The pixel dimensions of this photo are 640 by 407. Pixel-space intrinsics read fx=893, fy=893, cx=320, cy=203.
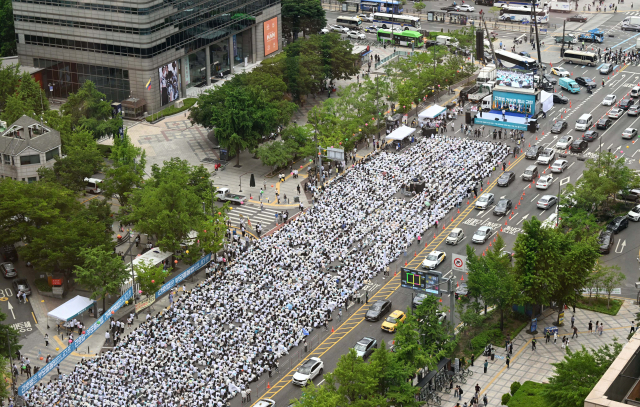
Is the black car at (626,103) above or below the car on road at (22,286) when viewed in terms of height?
above

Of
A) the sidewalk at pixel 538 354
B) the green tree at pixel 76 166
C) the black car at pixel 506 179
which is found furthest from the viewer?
the black car at pixel 506 179

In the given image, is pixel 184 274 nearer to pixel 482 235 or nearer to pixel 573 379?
pixel 482 235

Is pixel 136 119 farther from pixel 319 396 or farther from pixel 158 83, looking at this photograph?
pixel 319 396

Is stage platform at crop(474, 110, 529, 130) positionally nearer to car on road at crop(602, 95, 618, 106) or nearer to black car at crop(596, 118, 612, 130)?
black car at crop(596, 118, 612, 130)

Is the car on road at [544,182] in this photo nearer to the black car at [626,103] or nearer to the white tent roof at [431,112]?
the white tent roof at [431,112]

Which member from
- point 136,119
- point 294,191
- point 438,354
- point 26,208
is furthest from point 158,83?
point 438,354

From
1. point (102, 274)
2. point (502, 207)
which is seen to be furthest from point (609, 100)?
point (102, 274)

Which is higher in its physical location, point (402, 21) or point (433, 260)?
point (402, 21)

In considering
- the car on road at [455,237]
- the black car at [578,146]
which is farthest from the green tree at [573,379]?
the black car at [578,146]
